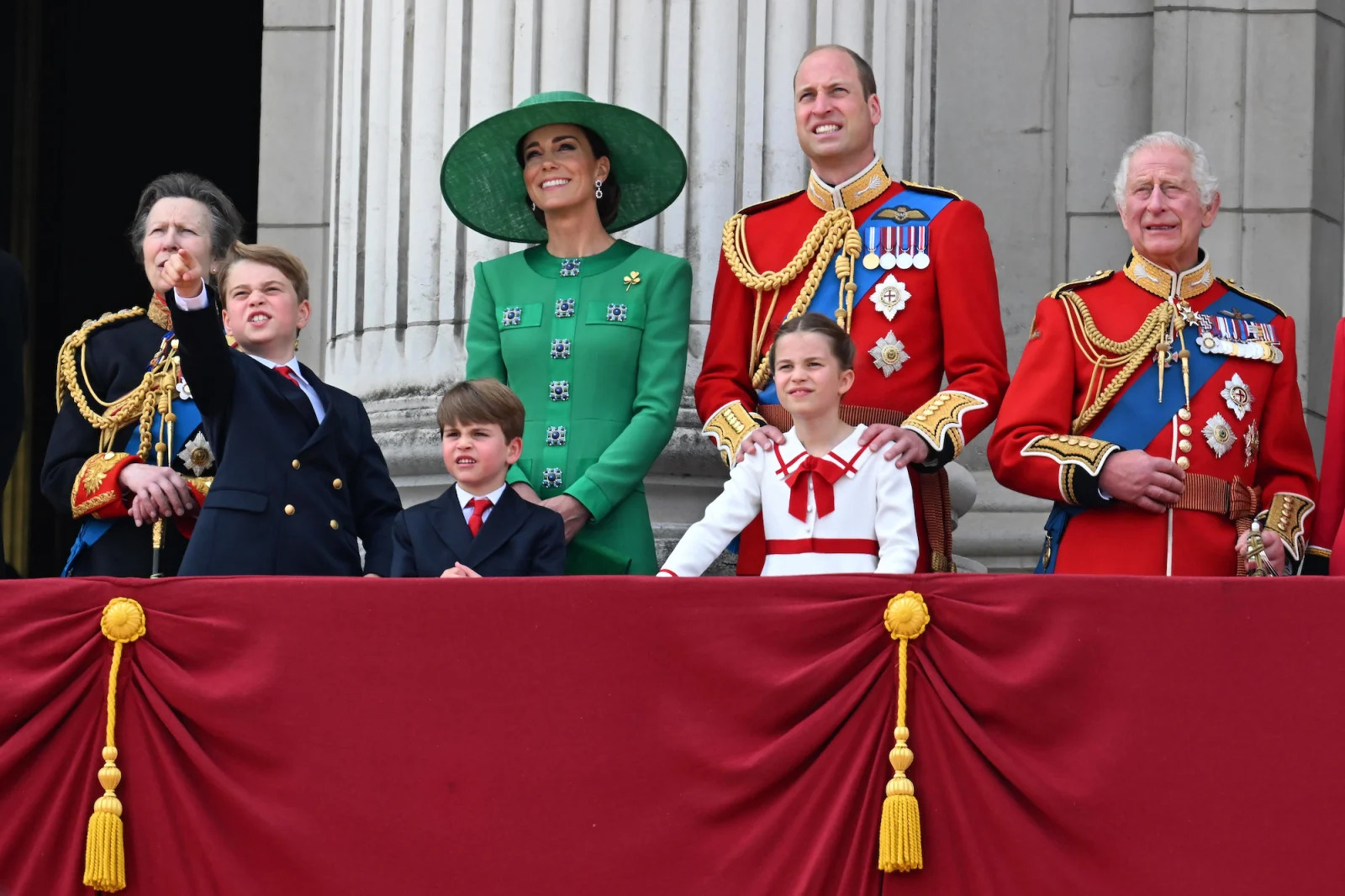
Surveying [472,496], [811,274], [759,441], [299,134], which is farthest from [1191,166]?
[299,134]

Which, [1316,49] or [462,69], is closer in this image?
[462,69]

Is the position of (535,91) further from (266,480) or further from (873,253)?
(266,480)

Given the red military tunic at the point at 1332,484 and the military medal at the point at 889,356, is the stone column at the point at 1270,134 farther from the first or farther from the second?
the military medal at the point at 889,356

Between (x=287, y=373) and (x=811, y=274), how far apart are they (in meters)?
1.16

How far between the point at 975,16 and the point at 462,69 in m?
2.24

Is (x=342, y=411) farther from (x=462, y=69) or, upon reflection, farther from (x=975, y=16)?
(x=975, y=16)

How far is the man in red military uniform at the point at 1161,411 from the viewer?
484 cm

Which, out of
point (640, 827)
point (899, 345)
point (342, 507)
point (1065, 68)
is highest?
Result: point (1065, 68)

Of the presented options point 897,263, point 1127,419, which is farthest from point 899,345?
point 1127,419

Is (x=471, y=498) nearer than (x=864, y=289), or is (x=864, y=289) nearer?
(x=471, y=498)

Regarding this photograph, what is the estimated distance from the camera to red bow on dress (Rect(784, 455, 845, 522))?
4574mm

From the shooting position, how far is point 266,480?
4828 millimetres

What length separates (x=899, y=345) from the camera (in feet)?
16.6

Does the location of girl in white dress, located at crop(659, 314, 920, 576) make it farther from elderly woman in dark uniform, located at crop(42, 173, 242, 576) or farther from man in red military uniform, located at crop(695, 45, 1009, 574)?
elderly woman in dark uniform, located at crop(42, 173, 242, 576)
